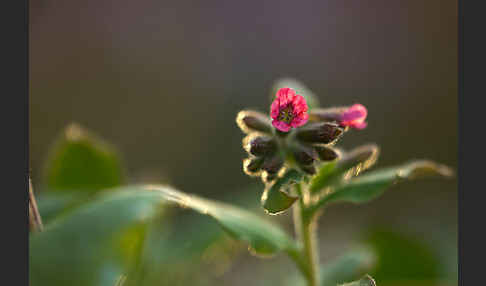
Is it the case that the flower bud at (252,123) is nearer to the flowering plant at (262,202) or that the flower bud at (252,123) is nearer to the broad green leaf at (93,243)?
the flowering plant at (262,202)

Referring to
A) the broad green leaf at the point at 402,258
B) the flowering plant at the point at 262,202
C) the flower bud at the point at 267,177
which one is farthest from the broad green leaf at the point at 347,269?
the flower bud at the point at 267,177

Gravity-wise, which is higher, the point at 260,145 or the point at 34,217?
the point at 260,145

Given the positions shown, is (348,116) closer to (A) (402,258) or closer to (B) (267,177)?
(B) (267,177)

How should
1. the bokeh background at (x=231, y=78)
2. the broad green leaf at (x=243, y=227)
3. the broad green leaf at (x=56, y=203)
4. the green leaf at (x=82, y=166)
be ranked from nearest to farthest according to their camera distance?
the broad green leaf at (x=243, y=227)
the broad green leaf at (x=56, y=203)
the green leaf at (x=82, y=166)
the bokeh background at (x=231, y=78)

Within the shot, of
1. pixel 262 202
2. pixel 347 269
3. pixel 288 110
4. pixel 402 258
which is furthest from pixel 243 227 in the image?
pixel 402 258

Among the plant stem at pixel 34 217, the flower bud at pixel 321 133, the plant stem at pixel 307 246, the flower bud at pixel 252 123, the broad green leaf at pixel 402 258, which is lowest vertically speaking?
the broad green leaf at pixel 402 258

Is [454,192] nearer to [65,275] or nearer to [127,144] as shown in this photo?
[127,144]

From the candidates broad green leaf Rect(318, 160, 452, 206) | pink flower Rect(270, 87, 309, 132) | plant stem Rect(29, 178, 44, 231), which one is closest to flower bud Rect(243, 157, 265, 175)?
pink flower Rect(270, 87, 309, 132)
